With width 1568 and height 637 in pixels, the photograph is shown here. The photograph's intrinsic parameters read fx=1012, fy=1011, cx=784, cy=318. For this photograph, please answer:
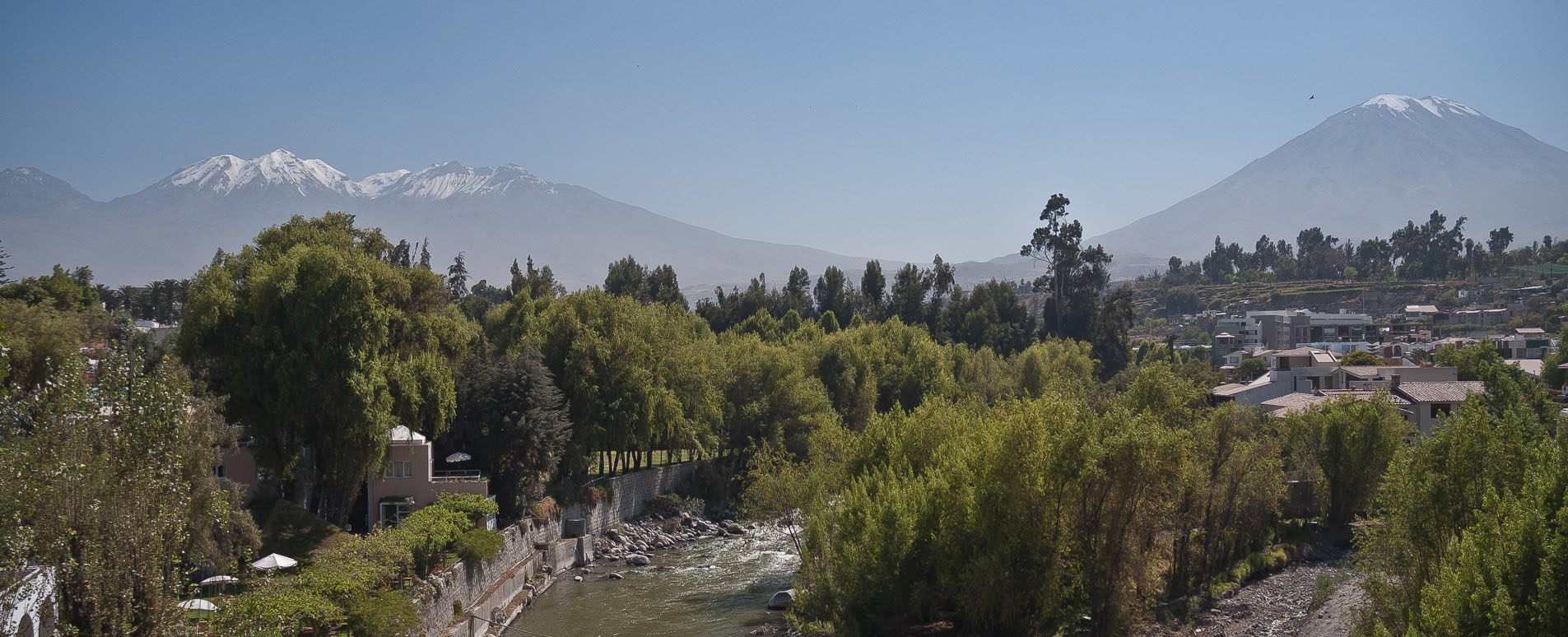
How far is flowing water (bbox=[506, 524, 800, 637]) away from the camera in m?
31.0

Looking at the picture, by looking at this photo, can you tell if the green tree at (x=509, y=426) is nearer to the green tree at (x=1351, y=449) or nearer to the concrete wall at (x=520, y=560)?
the concrete wall at (x=520, y=560)

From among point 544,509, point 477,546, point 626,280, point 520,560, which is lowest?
point 520,560

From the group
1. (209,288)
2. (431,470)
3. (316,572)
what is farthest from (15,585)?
(431,470)

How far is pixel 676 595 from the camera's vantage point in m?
35.1

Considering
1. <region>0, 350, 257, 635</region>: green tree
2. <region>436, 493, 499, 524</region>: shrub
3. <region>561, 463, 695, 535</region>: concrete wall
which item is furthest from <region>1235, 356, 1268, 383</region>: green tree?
<region>0, 350, 257, 635</region>: green tree

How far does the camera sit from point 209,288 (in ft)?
103

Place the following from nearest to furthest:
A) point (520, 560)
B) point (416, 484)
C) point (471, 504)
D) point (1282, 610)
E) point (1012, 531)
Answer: point (1012, 531) → point (1282, 610) → point (471, 504) → point (416, 484) → point (520, 560)

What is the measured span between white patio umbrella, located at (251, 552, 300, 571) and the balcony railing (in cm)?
1118

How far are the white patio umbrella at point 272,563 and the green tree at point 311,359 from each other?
656 centimetres

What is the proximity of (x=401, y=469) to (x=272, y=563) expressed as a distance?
11.6 metres

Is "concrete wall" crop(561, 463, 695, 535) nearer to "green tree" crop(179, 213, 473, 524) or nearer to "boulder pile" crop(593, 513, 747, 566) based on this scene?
"boulder pile" crop(593, 513, 747, 566)

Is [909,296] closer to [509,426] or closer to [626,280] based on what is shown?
[626,280]

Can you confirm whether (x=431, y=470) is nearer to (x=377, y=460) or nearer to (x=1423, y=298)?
(x=377, y=460)

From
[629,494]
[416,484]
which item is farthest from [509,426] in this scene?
[629,494]
